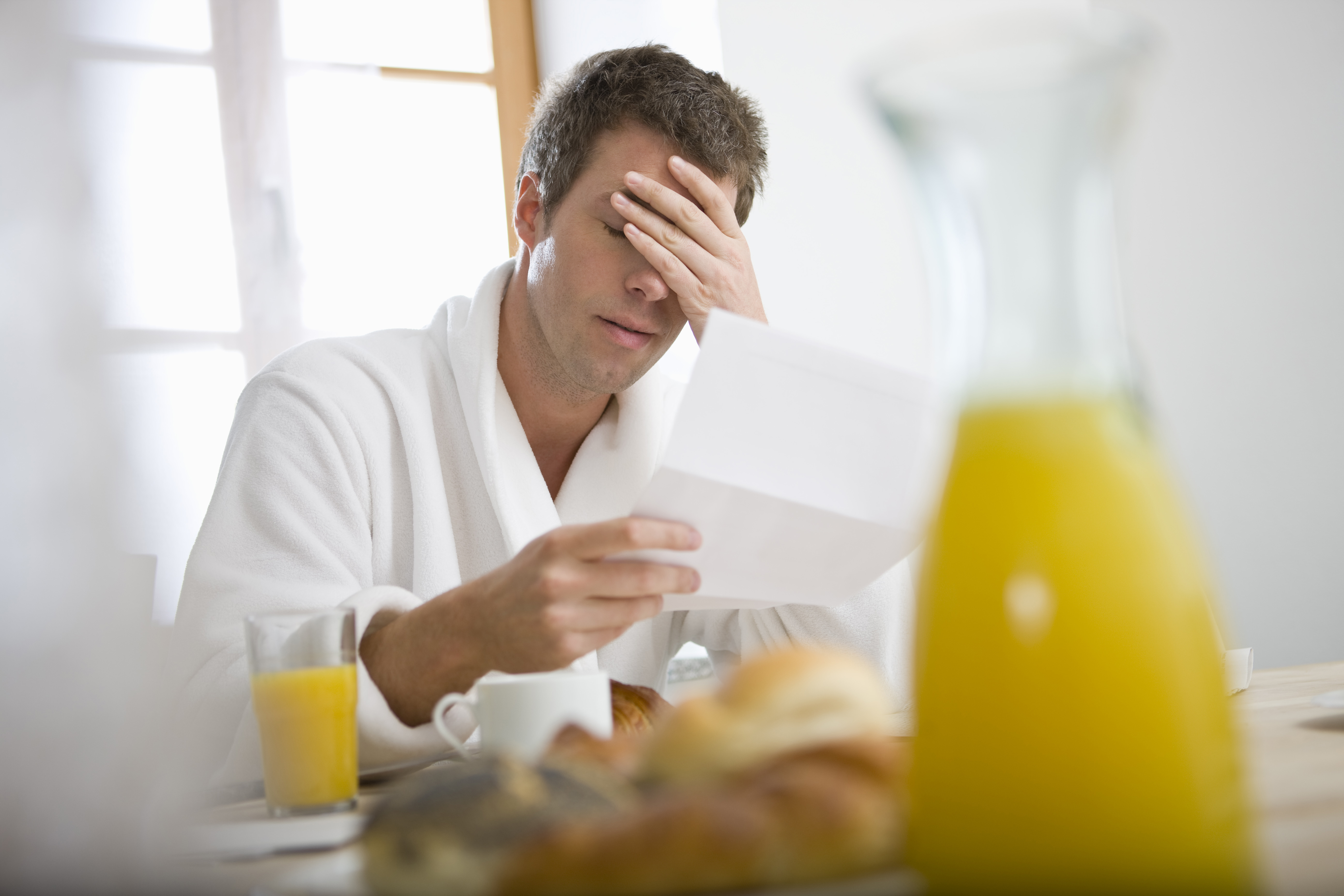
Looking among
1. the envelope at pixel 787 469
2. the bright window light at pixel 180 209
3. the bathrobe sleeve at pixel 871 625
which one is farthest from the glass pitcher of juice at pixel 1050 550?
the bright window light at pixel 180 209

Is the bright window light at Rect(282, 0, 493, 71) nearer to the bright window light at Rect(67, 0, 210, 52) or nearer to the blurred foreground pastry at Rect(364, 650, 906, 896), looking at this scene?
the bright window light at Rect(67, 0, 210, 52)

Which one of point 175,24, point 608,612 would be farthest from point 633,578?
point 175,24

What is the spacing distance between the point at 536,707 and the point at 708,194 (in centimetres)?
105

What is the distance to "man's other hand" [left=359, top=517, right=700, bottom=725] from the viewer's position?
2.70 ft

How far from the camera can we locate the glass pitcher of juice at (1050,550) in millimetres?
277

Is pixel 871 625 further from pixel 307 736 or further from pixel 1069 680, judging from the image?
pixel 1069 680

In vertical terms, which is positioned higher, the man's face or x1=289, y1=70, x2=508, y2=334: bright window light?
x1=289, y1=70, x2=508, y2=334: bright window light

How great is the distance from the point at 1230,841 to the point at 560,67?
2953mm

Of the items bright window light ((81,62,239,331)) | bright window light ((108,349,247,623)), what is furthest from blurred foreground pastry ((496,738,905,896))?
bright window light ((81,62,239,331))

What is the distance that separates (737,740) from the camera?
14.7 inches

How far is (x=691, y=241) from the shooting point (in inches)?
59.9

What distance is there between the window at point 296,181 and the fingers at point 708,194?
3.47 feet

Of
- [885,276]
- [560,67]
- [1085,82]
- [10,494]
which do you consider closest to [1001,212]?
[1085,82]

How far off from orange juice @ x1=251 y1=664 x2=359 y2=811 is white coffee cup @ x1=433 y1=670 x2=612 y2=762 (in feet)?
0.22
